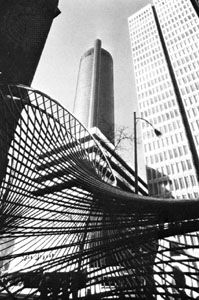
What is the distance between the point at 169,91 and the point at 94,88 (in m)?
80.8

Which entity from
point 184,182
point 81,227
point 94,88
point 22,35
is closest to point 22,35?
point 22,35

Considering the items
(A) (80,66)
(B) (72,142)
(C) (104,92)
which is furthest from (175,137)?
(A) (80,66)

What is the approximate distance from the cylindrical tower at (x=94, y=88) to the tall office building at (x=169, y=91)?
52257mm

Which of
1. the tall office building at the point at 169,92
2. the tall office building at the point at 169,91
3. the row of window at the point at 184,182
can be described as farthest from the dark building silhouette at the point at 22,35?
the row of window at the point at 184,182

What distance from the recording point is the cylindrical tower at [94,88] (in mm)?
136875

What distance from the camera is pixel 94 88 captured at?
145 m

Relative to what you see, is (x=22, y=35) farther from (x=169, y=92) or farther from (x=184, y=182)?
(x=169, y=92)

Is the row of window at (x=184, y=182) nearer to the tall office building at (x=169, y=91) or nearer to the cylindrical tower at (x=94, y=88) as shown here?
the tall office building at (x=169, y=91)

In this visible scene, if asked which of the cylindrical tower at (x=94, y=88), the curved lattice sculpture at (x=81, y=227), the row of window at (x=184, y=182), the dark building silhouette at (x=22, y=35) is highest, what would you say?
the cylindrical tower at (x=94, y=88)

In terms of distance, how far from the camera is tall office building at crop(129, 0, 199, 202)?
→ 61.1m

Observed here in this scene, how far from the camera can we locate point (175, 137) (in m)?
65.2

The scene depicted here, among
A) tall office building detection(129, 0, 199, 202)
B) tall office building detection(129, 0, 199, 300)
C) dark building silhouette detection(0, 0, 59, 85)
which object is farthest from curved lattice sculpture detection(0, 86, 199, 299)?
tall office building detection(129, 0, 199, 300)

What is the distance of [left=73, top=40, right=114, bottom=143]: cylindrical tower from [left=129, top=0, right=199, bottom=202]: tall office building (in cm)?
5226

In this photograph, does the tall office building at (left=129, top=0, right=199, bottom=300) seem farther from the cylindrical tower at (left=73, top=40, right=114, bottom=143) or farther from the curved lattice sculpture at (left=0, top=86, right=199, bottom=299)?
the curved lattice sculpture at (left=0, top=86, right=199, bottom=299)
